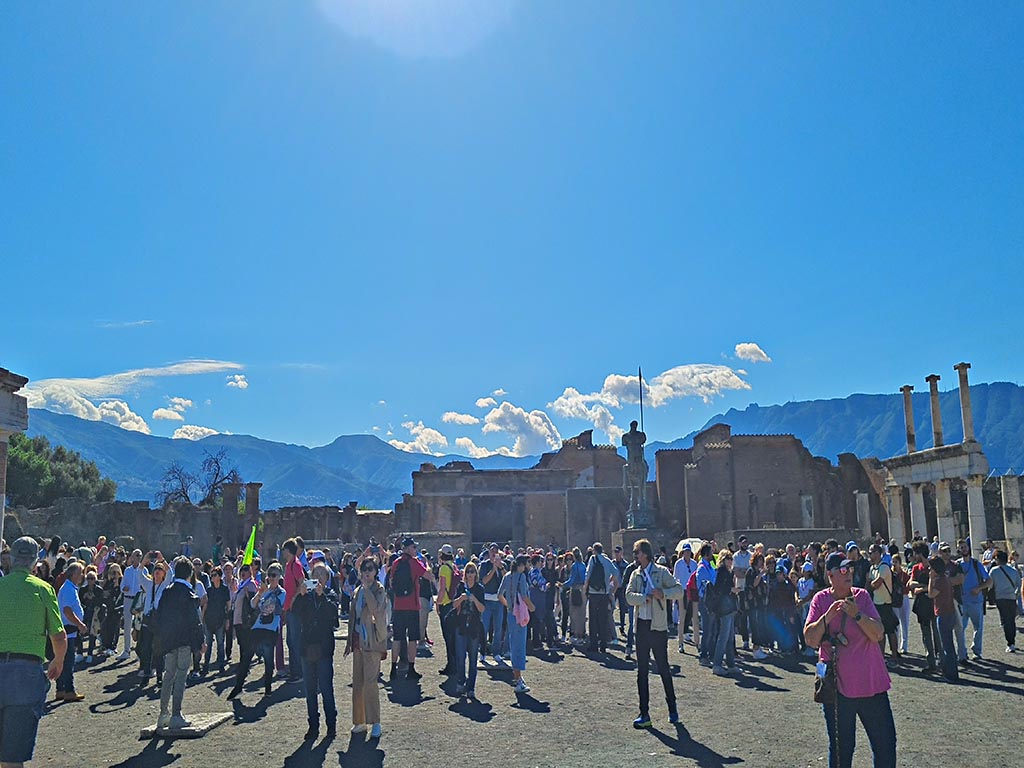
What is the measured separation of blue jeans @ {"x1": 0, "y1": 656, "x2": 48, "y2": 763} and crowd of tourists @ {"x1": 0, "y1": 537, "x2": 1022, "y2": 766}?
0.01 meters

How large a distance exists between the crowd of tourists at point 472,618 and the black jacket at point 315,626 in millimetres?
Answer: 15

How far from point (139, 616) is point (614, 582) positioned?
8.05 meters

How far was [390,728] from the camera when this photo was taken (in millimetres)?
9641

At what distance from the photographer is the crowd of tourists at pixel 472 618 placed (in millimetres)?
6228

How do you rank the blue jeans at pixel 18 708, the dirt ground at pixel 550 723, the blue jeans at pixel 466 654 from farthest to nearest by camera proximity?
the blue jeans at pixel 466 654 → the dirt ground at pixel 550 723 → the blue jeans at pixel 18 708

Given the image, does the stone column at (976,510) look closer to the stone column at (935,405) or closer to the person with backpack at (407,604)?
the stone column at (935,405)

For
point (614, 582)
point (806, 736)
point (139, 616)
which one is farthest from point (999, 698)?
point (139, 616)

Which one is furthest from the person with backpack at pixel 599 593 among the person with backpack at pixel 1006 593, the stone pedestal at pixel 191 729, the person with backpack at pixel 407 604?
the stone pedestal at pixel 191 729

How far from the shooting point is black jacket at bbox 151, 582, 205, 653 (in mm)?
9203

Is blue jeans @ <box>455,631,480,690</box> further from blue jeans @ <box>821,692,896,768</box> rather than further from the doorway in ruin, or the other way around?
the doorway in ruin

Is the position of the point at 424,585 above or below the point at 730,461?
below

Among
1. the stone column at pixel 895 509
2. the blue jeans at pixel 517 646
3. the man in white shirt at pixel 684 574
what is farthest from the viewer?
the stone column at pixel 895 509

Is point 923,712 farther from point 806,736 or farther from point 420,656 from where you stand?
point 420,656

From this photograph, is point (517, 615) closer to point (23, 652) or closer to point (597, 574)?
point (597, 574)
